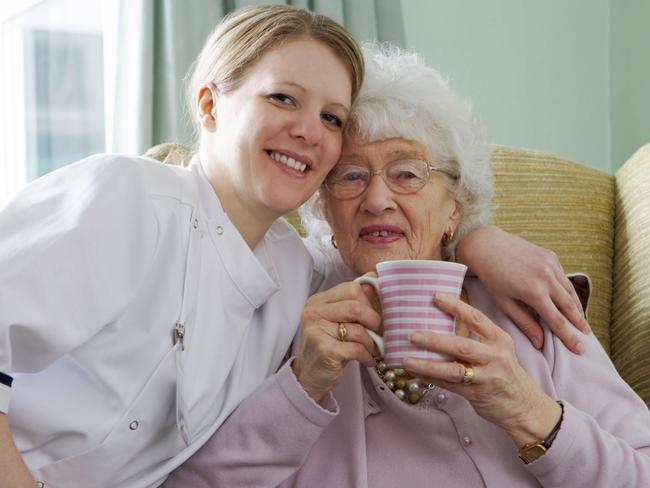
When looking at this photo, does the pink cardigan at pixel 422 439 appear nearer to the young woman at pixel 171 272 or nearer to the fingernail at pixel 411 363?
the young woman at pixel 171 272

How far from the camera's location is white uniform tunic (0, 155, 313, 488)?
3.60 ft

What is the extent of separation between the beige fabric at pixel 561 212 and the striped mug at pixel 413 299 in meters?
0.89

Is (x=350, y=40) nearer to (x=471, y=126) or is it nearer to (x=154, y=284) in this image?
(x=471, y=126)

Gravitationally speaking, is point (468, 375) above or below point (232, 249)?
below

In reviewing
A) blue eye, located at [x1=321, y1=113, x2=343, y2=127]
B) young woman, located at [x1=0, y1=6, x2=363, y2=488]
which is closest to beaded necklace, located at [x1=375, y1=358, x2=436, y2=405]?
young woman, located at [x1=0, y1=6, x2=363, y2=488]

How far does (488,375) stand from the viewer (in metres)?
1.19

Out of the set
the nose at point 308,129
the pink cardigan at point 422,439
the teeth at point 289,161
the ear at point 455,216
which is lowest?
the pink cardigan at point 422,439

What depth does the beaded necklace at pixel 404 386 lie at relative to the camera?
1440mm

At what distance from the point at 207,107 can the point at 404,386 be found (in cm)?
57

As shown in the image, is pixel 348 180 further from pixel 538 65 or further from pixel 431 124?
pixel 538 65

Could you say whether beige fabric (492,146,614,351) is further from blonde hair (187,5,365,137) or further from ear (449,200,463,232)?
blonde hair (187,5,365,137)

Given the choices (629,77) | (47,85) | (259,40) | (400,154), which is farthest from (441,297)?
(629,77)

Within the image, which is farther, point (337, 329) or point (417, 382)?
point (417, 382)

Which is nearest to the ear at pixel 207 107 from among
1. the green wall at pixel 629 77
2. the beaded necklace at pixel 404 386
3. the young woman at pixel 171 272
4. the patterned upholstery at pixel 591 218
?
the young woman at pixel 171 272
